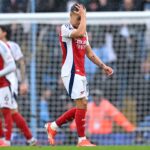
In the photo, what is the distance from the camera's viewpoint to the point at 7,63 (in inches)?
490

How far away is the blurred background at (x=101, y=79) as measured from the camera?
618 inches

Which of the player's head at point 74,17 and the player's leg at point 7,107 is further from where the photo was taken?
the player's leg at point 7,107

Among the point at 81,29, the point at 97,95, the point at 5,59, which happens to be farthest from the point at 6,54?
the point at 97,95

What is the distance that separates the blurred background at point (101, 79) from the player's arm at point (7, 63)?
10.9ft

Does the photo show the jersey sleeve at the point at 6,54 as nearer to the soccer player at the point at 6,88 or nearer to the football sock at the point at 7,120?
the soccer player at the point at 6,88

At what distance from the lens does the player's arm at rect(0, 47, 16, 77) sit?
1228cm

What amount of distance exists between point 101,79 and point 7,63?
4.06 meters

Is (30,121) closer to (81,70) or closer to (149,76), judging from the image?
(149,76)

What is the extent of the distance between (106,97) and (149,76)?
0.95 m

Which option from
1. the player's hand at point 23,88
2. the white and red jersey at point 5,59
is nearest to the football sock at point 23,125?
the white and red jersey at point 5,59

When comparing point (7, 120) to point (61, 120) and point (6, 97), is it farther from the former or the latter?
point (61, 120)

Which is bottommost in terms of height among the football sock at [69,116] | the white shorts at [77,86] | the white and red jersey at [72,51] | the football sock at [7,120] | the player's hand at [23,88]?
the player's hand at [23,88]

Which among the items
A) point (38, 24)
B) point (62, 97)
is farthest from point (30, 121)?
point (38, 24)

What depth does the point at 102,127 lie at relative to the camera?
15.6 metres
